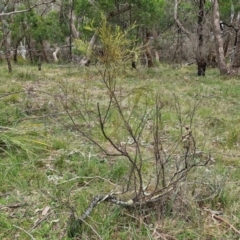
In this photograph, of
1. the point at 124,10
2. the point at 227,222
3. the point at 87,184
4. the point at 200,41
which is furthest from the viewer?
the point at 124,10

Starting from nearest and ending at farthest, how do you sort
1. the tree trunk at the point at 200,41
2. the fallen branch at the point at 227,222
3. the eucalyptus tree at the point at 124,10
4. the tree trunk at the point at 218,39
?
the fallen branch at the point at 227,222 → the tree trunk at the point at 218,39 → the tree trunk at the point at 200,41 → the eucalyptus tree at the point at 124,10

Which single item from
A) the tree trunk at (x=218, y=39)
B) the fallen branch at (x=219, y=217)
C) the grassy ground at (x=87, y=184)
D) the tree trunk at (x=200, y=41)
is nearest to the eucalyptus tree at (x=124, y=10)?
the tree trunk at (x=200, y=41)

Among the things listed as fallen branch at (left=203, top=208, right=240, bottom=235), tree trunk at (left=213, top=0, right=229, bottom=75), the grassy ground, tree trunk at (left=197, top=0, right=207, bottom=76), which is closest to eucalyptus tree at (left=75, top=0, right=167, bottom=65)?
tree trunk at (left=197, top=0, right=207, bottom=76)

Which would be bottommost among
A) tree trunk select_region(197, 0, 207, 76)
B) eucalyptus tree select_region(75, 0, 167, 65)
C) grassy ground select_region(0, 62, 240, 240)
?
grassy ground select_region(0, 62, 240, 240)

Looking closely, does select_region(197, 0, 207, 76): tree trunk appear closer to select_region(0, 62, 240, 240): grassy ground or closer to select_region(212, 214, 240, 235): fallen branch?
select_region(0, 62, 240, 240): grassy ground

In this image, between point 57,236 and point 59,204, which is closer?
point 57,236

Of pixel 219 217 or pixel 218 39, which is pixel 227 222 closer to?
pixel 219 217

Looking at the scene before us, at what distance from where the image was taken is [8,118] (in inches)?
145

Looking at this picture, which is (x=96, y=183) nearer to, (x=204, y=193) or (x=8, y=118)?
(x=204, y=193)

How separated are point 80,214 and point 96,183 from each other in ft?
1.55

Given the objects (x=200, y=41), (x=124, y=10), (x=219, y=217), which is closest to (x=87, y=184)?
(x=219, y=217)

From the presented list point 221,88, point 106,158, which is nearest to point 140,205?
point 106,158

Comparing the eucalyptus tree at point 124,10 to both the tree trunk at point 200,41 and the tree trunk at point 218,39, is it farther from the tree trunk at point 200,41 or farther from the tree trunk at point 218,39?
the tree trunk at point 218,39

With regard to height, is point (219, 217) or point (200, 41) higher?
point (200, 41)
